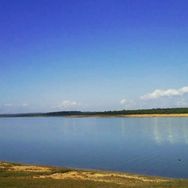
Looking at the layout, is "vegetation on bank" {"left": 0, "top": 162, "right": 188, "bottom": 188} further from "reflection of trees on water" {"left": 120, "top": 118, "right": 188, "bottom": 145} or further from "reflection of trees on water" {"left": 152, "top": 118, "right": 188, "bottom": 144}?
"reflection of trees on water" {"left": 152, "top": 118, "right": 188, "bottom": 144}

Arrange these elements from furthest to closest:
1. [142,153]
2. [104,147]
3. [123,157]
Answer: [104,147] → [142,153] → [123,157]

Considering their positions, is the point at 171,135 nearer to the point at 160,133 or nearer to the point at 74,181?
the point at 160,133

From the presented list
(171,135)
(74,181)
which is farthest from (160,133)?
(74,181)

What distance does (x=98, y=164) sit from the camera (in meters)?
46.1

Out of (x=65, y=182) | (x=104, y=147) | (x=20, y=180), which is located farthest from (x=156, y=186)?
(x=104, y=147)

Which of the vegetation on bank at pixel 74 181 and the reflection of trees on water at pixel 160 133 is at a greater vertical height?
the reflection of trees on water at pixel 160 133

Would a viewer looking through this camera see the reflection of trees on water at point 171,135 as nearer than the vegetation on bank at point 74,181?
No

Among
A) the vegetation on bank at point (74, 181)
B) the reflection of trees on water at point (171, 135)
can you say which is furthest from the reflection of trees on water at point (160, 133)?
the vegetation on bank at point (74, 181)

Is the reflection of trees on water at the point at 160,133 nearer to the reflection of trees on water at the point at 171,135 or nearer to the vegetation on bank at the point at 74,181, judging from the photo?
the reflection of trees on water at the point at 171,135

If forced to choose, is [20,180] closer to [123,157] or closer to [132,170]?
[132,170]

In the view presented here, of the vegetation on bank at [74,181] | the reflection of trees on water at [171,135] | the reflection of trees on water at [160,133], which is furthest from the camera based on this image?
the reflection of trees on water at [160,133]

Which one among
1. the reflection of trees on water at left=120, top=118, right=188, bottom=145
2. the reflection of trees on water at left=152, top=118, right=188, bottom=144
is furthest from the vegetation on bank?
the reflection of trees on water at left=152, top=118, right=188, bottom=144

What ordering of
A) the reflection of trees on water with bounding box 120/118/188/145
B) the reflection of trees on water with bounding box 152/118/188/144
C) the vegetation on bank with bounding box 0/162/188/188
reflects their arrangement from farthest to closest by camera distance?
the reflection of trees on water with bounding box 120/118/188/145, the reflection of trees on water with bounding box 152/118/188/144, the vegetation on bank with bounding box 0/162/188/188

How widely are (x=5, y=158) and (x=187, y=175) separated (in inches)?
1036
